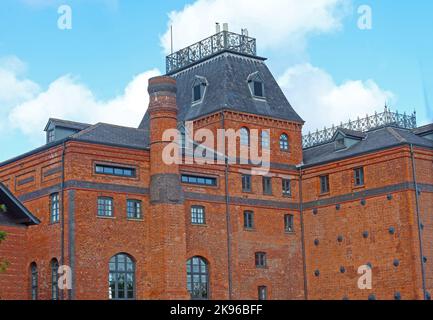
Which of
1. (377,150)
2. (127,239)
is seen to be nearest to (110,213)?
(127,239)

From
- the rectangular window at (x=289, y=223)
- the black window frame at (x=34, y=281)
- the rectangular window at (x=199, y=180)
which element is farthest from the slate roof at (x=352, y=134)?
the black window frame at (x=34, y=281)

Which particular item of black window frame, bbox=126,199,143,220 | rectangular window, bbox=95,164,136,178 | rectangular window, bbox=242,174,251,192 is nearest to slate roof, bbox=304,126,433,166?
rectangular window, bbox=242,174,251,192

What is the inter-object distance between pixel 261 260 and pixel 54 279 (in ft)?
42.0

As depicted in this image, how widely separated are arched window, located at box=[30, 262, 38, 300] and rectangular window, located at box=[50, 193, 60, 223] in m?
3.01

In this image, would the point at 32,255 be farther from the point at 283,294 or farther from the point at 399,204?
the point at 399,204

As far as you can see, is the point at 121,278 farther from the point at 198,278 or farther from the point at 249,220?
the point at 249,220

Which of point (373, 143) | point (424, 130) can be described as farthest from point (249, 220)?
point (424, 130)

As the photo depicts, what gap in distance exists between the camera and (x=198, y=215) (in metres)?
45.3

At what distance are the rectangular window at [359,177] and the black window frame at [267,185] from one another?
17.9 ft

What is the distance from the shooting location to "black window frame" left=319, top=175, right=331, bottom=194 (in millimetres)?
48781

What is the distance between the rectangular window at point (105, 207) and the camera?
41812mm

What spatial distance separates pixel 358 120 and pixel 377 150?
13.7m

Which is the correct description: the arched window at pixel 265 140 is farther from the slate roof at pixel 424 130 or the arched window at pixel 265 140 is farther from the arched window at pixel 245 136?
the slate roof at pixel 424 130

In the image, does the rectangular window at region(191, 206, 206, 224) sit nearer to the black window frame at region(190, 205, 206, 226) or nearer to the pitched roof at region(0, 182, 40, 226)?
the black window frame at region(190, 205, 206, 226)
